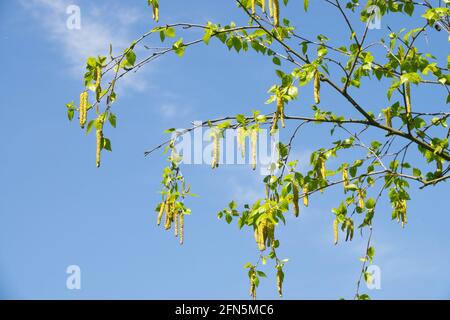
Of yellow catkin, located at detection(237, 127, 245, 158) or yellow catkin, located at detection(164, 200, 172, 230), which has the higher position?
yellow catkin, located at detection(237, 127, 245, 158)

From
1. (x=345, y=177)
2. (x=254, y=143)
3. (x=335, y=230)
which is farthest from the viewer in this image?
(x=345, y=177)

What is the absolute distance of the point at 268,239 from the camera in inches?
206

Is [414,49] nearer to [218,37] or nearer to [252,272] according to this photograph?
[218,37]

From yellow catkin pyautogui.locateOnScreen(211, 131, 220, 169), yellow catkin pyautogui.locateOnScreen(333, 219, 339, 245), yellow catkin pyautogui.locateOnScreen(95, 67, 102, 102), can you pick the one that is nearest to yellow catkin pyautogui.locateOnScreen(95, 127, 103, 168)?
yellow catkin pyautogui.locateOnScreen(95, 67, 102, 102)

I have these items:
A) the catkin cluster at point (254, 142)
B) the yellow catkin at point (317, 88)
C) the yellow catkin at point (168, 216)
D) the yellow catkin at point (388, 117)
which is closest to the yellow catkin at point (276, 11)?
the yellow catkin at point (317, 88)

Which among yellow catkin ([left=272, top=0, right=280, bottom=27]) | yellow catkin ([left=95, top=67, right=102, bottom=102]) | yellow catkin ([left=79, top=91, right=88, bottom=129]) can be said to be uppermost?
yellow catkin ([left=272, top=0, right=280, bottom=27])

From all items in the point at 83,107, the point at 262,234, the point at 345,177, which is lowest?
the point at 262,234

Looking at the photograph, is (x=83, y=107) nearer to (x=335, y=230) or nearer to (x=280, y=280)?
(x=280, y=280)

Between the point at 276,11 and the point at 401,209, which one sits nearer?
the point at 276,11

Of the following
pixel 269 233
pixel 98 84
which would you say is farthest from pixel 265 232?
pixel 98 84

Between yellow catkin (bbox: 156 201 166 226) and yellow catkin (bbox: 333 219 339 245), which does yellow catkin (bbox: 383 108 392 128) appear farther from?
yellow catkin (bbox: 156 201 166 226)

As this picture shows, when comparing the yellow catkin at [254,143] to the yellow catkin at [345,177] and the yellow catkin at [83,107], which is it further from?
the yellow catkin at [83,107]

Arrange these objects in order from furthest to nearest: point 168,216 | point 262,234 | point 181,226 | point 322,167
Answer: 1. point 322,167
2. point 168,216
3. point 181,226
4. point 262,234
